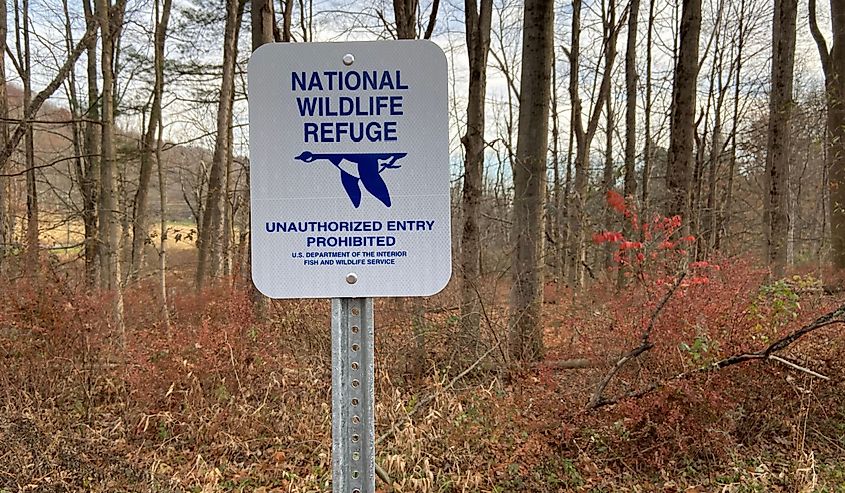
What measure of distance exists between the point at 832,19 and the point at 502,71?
9491 mm

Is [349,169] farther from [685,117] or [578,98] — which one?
[578,98]

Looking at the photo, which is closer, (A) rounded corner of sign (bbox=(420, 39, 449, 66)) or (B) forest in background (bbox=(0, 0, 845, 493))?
(A) rounded corner of sign (bbox=(420, 39, 449, 66))

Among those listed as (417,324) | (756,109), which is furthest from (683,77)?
(756,109)

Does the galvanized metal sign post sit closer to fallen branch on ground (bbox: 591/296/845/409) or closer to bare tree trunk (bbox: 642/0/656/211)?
fallen branch on ground (bbox: 591/296/845/409)

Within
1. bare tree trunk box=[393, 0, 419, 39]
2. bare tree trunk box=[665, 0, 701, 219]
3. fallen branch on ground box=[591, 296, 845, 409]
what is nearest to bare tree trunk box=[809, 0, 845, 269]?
bare tree trunk box=[665, 0, 701, 219]

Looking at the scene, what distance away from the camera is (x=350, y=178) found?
167 centimetres

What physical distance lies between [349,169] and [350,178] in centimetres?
3

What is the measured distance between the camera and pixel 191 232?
11.0 m

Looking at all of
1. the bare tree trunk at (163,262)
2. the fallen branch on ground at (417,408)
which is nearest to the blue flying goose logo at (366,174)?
the fallen branch on ground at (417,408)

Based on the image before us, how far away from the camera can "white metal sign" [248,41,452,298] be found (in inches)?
66.0

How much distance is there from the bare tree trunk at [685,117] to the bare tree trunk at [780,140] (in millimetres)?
4014

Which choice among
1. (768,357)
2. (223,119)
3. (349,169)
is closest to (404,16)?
(223,119)

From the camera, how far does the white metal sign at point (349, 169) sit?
1.68m

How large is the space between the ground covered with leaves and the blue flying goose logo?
2.89 m
